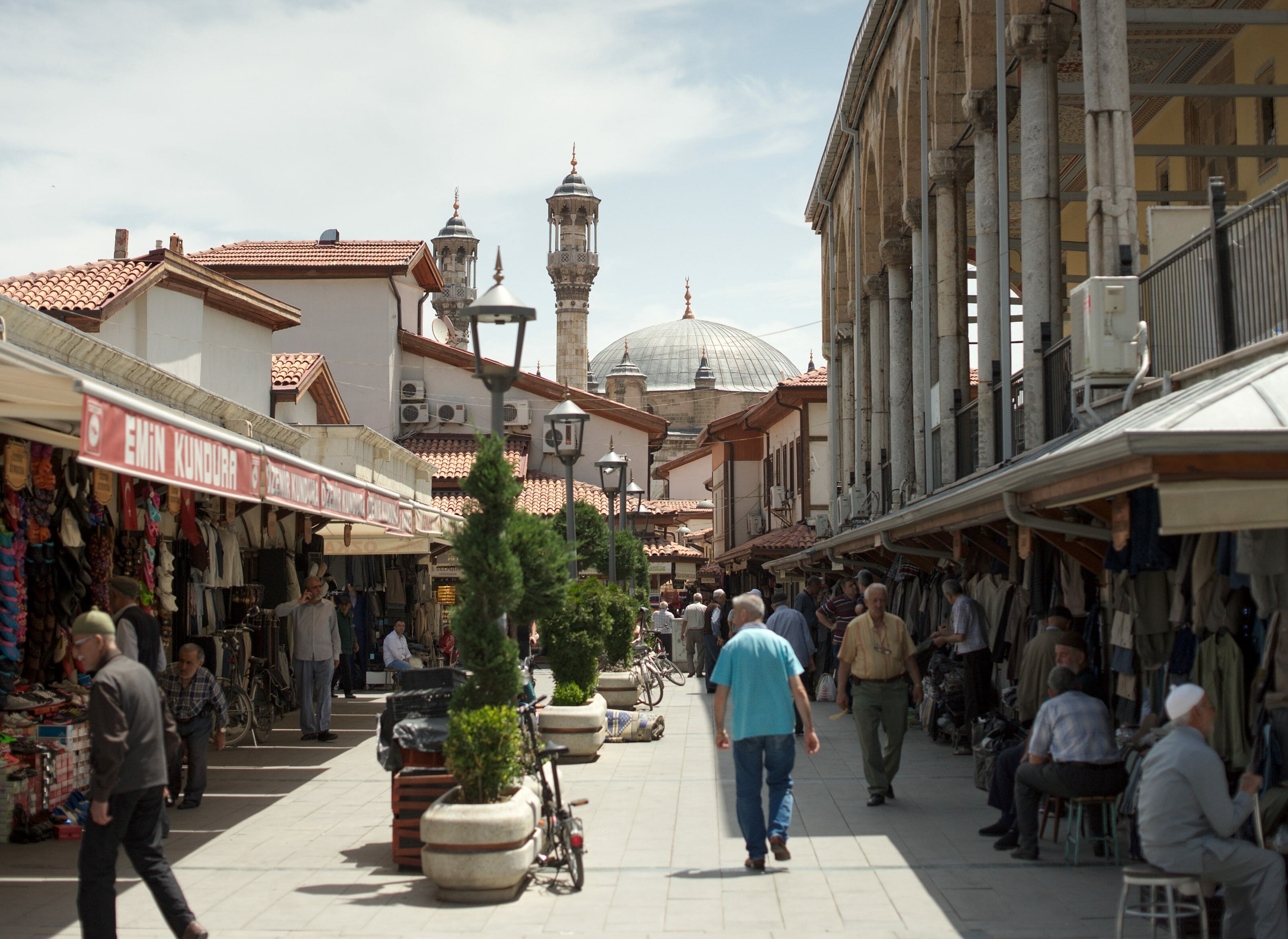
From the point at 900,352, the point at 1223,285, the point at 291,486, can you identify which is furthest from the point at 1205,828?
the point at 900,352

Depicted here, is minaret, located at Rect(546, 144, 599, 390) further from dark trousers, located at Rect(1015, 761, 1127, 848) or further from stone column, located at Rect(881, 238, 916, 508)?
dark trousers, located at Rect(1015, 761, 1127, 848)

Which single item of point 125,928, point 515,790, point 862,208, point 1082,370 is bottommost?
point 125,928

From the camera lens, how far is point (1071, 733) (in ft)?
26.6

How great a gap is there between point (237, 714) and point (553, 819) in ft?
23.4

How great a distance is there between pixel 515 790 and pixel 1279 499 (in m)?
4.53

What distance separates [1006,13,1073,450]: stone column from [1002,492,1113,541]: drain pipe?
5629 millimetres

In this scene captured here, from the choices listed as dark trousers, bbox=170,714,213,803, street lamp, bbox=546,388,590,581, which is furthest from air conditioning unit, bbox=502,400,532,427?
dark trousers, bbox=170,714,213,803

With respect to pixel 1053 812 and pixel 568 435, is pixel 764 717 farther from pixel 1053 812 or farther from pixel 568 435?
pixel 568 435

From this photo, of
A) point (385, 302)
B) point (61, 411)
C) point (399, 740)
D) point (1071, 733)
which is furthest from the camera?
point (385, 302)

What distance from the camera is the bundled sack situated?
49.7ft

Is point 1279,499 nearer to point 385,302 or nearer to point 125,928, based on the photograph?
point 125,928

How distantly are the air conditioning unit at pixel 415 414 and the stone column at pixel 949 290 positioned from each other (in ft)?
76.4

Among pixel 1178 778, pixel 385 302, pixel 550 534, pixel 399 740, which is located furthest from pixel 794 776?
pixel 385 302

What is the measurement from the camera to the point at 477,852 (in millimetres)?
7512
